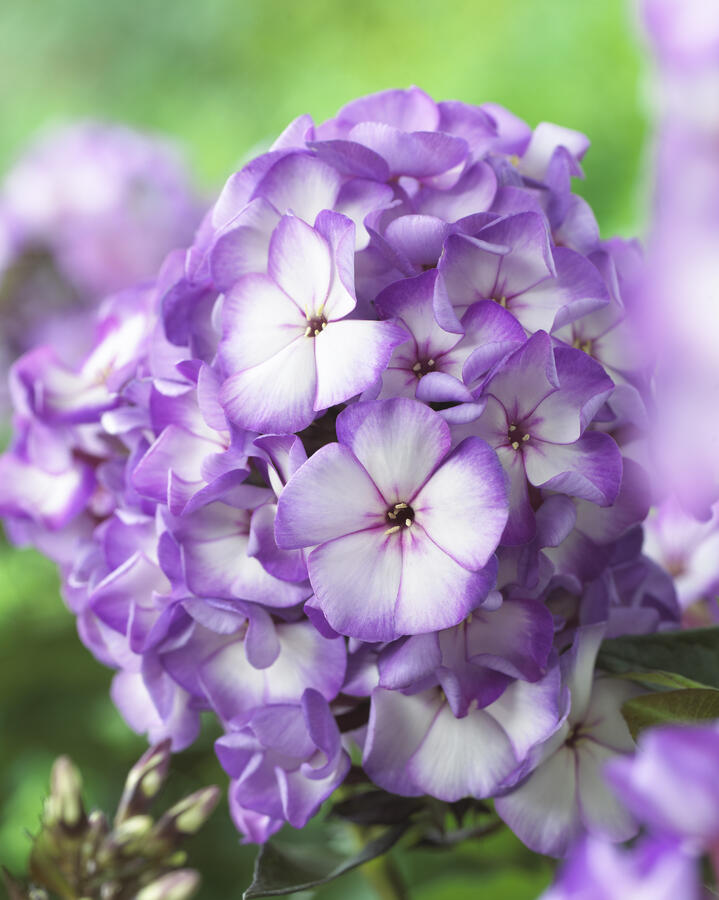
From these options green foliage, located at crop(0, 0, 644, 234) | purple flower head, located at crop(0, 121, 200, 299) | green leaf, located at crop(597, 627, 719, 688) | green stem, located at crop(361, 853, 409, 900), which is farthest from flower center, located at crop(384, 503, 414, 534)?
green foliage, located at crop(0, 0, 644, 234)

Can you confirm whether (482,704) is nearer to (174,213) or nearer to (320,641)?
(320,641)

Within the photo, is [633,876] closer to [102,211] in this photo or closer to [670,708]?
[670,708]

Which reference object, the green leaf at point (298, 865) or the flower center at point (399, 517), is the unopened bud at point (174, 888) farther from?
the flower center at point (399, 517)

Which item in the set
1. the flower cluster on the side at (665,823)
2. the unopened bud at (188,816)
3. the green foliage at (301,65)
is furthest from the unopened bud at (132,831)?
the green foliage at (301,65)

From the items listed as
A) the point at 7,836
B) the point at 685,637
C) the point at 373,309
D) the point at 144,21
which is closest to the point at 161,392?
the point at 373,309

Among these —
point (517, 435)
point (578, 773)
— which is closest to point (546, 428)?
point (517, 435)
